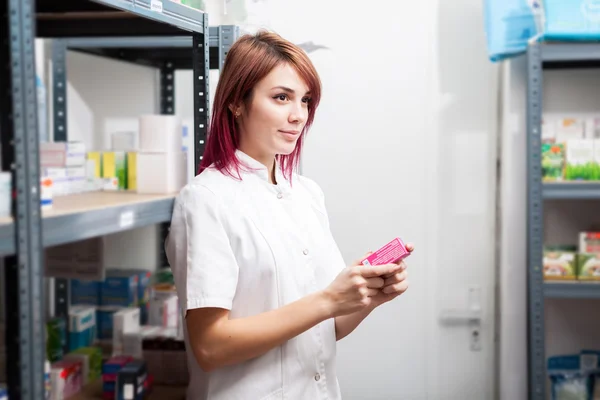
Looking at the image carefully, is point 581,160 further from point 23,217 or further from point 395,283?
point 23,217

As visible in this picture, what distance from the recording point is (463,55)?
371 cm

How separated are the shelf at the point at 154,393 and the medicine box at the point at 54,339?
217 mm

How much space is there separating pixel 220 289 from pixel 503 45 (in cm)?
227

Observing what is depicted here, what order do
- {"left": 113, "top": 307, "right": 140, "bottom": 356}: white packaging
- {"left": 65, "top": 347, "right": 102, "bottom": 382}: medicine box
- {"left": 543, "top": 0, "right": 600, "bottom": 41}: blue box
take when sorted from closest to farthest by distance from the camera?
{"left": 65, "top": 347, "right": 102, "bottom": 382}: medicine box
{"left": 113, "top": 307, "right": 140, "bottom": 356}: white packaging
{"left": 543, "top": 0, "right": 600, "bottom": 41}: blue box

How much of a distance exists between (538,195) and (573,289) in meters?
0.45

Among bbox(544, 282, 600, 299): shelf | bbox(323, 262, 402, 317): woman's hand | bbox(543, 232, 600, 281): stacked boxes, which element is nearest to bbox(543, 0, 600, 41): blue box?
bbox(543, 232, 600, 281): stacked boxes

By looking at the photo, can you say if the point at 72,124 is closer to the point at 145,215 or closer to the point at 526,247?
the point at 145,215

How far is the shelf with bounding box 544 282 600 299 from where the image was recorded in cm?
326

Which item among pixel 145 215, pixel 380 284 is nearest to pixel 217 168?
pixel 145 215

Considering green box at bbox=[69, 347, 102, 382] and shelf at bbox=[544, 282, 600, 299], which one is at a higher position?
shelf at bbox=[544, 282, 600, 299]

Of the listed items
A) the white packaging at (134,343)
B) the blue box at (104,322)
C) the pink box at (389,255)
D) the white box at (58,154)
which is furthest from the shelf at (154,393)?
the pink box at (389,255)

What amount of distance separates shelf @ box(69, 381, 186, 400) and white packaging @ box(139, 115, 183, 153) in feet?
2.52

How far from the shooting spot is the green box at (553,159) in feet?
10.8

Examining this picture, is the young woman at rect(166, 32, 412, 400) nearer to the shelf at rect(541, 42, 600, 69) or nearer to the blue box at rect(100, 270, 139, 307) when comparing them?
the blue box at rect(100, 270, 139, 307)
